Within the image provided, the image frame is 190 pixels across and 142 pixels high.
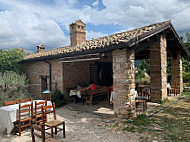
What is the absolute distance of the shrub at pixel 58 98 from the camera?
25.9 ft

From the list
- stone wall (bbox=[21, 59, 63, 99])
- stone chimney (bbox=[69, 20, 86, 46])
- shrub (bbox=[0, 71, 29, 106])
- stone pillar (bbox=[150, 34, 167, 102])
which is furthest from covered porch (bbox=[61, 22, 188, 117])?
shrub (bbox=[0, 71, 29, 106])

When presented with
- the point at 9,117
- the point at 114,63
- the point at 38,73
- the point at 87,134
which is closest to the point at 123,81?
the point at 114,63

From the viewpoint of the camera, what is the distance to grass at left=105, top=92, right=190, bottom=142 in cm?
415

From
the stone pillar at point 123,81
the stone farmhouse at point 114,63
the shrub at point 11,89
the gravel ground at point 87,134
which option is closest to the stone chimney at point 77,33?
the stone farmhouse at point 114,63

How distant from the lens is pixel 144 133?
4.41 meters

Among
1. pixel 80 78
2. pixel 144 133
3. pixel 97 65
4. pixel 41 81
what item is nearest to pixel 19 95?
pixel 41 81

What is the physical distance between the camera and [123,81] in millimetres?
5484

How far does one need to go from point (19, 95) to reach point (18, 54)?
14.1 ft

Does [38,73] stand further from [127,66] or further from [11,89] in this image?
[127,66]

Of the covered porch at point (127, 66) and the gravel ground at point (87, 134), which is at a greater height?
the covered porch at point (127, 66)

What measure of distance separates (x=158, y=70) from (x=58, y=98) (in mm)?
5428

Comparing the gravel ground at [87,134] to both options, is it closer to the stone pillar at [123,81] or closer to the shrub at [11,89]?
the stone pillar at [123,81]

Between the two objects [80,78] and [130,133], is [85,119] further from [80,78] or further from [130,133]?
[80,78]

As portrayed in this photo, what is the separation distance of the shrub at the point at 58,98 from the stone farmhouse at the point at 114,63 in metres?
0.29
